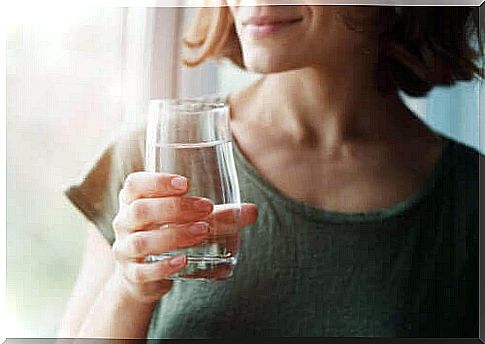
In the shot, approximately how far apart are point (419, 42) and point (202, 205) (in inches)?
16.3

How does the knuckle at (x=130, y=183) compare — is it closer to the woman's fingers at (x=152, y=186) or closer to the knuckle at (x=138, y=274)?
the woman's fingers at (x=152, y=186)

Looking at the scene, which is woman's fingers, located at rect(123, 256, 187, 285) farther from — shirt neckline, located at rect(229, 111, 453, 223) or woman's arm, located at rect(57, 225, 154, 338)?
shirt neckline, located at rect(229, 111, 453, 223)

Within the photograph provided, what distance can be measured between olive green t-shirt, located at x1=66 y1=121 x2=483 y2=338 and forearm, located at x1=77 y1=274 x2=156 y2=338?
0.06ft

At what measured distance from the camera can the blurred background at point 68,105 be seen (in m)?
1.50

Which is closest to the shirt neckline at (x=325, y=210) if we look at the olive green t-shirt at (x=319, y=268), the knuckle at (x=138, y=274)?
the olive green t-shirt at (x=319, y=268)

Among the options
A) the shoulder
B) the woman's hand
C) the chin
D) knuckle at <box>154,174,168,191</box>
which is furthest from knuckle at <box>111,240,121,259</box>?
the shoulder

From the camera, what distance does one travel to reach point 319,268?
4.96ft

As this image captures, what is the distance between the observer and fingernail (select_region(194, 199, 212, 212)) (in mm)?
1474

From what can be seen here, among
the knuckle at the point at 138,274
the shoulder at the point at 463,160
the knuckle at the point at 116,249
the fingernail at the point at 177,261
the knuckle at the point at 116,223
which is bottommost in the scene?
the knuckle at the point at 138,274

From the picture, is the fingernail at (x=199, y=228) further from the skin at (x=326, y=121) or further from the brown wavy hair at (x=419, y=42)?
the brown wavy hair at (x=419, y=42)

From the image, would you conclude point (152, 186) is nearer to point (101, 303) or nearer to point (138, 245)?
point (138, 245)

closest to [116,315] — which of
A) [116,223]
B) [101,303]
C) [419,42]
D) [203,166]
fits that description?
[101,303]

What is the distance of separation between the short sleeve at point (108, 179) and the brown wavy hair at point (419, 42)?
0.63 ft

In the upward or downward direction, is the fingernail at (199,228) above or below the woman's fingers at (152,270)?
above
